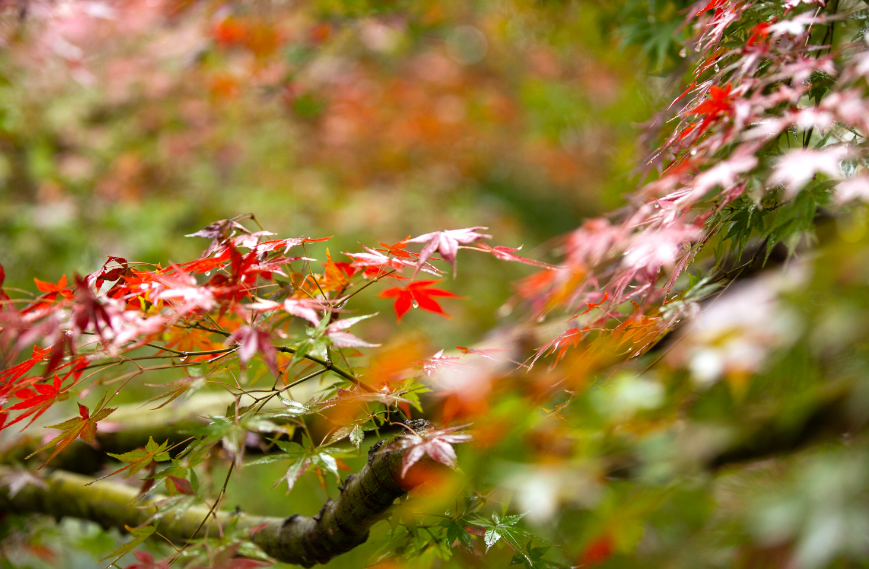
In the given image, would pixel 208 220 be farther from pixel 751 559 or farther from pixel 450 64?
pixel 751 559

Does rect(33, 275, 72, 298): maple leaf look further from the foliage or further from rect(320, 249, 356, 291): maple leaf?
rect(320, 249, 356, 291): maple leaf

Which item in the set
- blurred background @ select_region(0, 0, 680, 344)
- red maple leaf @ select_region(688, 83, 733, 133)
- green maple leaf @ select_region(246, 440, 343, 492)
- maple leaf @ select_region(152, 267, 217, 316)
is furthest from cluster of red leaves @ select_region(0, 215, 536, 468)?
blurred background @ select_region(0, 0, 680, 344)

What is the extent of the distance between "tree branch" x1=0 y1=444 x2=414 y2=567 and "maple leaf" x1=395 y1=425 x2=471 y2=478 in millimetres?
23

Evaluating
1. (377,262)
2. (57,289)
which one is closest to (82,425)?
(57,289)

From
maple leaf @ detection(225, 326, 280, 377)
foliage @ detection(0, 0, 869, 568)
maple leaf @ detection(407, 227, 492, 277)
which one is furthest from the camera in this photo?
maple leaf @ detection(407, 227, 492, 277)

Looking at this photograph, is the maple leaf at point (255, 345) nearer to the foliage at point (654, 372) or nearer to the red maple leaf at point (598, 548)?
the foliage at point (654, 372)

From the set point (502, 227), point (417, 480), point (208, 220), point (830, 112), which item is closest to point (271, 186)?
point (208, 220)

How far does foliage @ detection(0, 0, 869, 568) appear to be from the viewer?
334 mm

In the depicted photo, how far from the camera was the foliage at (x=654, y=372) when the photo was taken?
1.10ft

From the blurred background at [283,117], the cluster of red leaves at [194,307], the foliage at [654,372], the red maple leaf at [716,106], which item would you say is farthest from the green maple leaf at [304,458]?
the blurred background at [283,117]

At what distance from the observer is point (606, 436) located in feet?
1.28

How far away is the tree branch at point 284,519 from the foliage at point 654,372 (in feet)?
0.11

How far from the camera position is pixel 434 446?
1.79 ft

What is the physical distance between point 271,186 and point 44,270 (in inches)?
43.7
